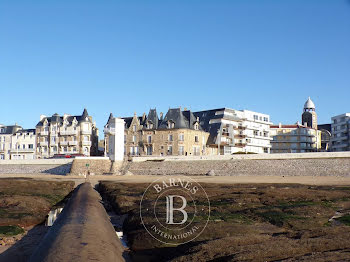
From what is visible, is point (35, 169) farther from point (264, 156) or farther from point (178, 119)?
point (264, 156)

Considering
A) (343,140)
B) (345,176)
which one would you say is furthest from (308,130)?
(345,176)

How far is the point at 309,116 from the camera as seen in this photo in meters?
147

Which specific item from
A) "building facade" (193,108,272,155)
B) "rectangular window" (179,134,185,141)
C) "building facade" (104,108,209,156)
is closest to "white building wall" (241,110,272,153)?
"building facade" (193,108,272,155)

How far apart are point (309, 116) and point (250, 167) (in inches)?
3627

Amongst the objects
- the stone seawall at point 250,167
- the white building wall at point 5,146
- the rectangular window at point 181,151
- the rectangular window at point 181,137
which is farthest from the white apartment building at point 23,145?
the rectangular window at point 181,151

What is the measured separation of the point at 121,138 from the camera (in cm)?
7862

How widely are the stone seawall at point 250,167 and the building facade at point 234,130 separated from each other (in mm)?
21889

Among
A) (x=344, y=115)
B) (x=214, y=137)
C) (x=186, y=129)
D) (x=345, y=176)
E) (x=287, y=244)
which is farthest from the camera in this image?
(x=344, y=115)

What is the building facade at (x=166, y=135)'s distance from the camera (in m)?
85.2

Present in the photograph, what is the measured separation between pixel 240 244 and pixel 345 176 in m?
47.9

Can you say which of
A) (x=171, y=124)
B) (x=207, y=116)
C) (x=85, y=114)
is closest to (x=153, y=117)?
(x=171, y=124)

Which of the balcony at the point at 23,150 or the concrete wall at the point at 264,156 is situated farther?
the balcony at the point at 23,150

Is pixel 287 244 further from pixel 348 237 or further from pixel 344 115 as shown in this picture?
pixel 344 115

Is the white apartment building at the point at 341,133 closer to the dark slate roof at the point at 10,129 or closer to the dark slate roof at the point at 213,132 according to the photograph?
the dark slate roof at the point at 213,132
